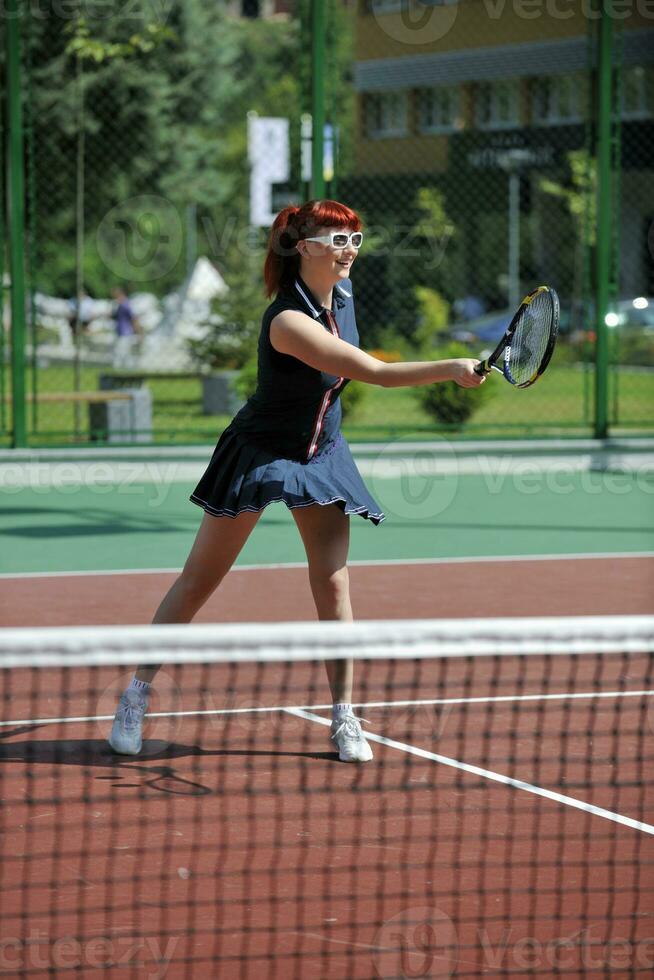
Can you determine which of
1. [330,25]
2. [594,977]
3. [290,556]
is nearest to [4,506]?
[290,556]

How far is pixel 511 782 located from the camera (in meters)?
4.96

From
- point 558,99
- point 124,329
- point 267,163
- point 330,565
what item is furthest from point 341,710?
point 558,99

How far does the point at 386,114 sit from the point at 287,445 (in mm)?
26757

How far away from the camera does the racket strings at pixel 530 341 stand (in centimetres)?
506

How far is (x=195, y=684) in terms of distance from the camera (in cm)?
623

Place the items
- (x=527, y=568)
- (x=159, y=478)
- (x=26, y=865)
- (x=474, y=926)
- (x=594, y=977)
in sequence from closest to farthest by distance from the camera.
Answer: (x=594, y=977) < (x=474, y=926) < (x=26, y=865) < (x=527, y=568) < (x=159, y=478)

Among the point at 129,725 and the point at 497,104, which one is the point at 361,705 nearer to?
the point at 129,725

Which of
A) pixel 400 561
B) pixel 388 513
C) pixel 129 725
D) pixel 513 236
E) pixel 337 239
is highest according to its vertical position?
pixel 513 236

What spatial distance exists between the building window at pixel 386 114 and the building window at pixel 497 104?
1450 mm

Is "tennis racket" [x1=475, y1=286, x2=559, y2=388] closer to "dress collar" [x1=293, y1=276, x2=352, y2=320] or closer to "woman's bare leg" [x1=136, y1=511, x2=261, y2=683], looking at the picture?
"dress collar" [x1=293, y1=276, x2=352, y2=320]

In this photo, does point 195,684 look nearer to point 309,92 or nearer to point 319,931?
point 319,931

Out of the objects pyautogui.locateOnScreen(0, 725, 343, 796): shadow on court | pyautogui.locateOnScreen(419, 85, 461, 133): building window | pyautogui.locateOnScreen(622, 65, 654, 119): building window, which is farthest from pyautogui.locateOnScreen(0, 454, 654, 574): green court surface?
pyautogui.locateOnScreen(419, 85, 461, 133): building window

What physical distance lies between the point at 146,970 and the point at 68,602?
4558 mm

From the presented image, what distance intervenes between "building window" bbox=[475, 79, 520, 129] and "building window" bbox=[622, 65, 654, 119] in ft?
6.84
